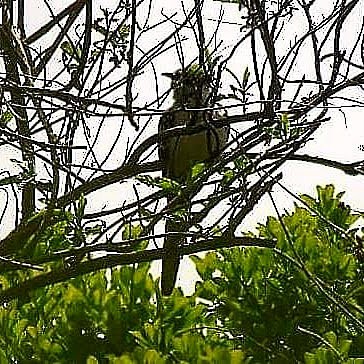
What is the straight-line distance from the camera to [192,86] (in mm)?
1045

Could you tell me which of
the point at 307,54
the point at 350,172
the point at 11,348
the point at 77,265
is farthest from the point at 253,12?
the point at 307,54

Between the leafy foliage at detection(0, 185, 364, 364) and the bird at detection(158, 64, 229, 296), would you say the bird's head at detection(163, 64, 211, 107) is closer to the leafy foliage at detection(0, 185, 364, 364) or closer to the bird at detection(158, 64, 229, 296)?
the bird at detection(158, 64, 229, 296)

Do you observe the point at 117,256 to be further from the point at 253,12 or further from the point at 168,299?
the point at 253,12

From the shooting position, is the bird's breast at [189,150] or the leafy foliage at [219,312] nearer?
the leafy foliage at [219,312]

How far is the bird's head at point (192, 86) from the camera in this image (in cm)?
100

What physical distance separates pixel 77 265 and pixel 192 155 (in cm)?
30

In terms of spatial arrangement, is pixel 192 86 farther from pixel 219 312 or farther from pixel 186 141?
pixel 219 312

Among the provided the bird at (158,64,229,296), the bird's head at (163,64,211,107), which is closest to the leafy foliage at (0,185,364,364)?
the bird at (158,64,229,296)

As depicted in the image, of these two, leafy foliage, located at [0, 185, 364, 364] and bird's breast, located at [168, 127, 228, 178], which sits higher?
bird's breast, located at [168, 127, 228, 178]

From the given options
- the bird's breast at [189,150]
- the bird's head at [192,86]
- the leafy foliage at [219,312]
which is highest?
Answer: the bird's head at [192,86]

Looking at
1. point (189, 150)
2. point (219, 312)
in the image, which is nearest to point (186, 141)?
point (189, 150)

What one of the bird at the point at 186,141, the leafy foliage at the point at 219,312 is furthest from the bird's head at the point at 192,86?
the leafy foliage at the point at 219,312

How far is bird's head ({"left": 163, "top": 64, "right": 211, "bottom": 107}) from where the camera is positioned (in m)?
1.00

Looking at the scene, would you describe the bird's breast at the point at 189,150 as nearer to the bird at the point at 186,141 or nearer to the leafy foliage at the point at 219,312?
the bird at the point at 186,141
